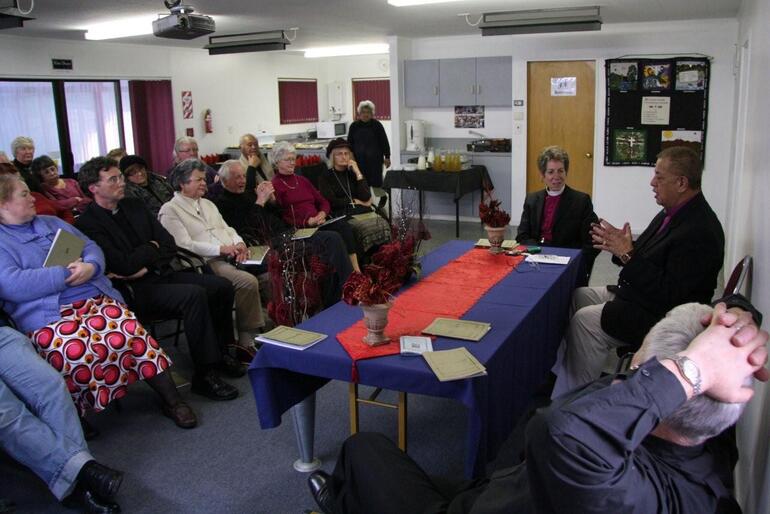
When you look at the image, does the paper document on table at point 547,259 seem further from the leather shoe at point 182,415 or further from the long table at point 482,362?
the leather shoe at point 182,415

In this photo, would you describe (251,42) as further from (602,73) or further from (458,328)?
(458,328)

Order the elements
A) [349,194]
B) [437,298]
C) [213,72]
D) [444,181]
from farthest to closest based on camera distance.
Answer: [213,72], [444,181], [349,194], [437,298]

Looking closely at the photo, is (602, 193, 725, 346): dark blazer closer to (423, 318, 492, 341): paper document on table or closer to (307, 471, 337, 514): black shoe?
(423, 318, 492, 341): paper document on table

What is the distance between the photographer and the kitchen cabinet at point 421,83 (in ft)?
29.9

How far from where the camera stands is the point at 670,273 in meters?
3.22

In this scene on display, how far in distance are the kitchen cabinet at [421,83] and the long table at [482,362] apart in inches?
239

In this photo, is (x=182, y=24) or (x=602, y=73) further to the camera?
(x=602, y=73)

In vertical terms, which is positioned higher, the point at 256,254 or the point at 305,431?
the point at 256,254

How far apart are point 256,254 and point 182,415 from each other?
1.42 meters

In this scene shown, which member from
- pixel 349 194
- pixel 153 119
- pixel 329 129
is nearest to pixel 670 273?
pixel 349 194

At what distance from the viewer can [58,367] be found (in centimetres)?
324

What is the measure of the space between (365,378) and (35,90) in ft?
26.1

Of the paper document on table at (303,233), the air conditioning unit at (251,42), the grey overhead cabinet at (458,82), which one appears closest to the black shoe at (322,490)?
the paper document on table at (303,233)

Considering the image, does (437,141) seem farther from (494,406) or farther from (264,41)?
(494,406)
